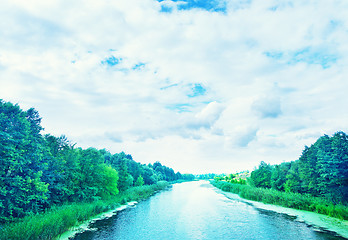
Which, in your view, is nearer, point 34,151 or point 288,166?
point 34,151

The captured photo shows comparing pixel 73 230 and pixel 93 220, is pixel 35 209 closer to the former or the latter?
pixel 73 230

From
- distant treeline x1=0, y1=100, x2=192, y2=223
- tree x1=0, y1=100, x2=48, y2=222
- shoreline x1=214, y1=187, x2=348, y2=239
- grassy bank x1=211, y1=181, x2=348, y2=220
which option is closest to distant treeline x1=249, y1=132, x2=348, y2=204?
grassy bank x1=211, y1=181, x2=348, y2=220

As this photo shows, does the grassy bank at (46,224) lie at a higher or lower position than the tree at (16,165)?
lower

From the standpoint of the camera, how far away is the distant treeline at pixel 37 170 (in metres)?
20.9

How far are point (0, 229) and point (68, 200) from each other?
19536 millimetres

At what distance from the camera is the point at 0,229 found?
727 inches

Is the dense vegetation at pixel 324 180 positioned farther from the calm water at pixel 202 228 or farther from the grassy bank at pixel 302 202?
the calm water at pixel 202 228

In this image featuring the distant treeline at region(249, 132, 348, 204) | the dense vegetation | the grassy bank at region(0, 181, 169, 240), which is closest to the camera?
the grassy bank at region(0, 181, 169, 240)

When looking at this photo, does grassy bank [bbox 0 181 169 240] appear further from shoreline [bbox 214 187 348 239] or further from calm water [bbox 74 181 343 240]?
shoreline [bbox 214 187 348 239]

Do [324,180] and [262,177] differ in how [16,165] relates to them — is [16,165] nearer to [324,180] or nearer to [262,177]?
[324,180]

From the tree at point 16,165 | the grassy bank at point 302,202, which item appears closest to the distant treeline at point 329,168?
the grassy bank at point 302,202

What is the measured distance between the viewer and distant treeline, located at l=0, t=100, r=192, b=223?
20.9m

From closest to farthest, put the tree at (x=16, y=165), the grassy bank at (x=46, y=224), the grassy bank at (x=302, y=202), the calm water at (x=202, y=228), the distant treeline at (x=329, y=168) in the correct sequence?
the grassy bank at (x=46, y=224) < the tree at (x=16, y=165) < the calm water at (x=202, y=228) < the grassy bank at (x=302, y=202) < the distant treeline at (x=329, y=168)

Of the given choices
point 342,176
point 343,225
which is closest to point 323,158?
point 342,176
